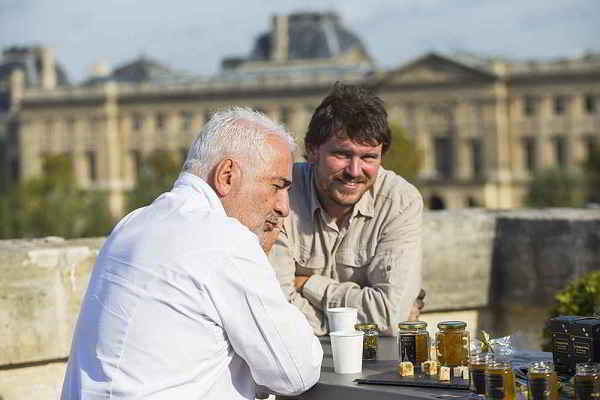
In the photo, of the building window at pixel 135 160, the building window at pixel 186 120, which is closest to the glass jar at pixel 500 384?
the building window at pixel 186 120

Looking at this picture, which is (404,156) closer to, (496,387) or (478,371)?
(478,371)

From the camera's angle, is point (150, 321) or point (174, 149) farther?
point (174, 149)

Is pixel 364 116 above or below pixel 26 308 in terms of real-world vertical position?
above

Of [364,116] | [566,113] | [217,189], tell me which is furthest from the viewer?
[566,113]

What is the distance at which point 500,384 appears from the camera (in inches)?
104

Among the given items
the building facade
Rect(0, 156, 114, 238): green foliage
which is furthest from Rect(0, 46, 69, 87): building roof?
Rect(0, 156, 114, 238): green foliage

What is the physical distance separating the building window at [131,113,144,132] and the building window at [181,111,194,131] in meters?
2.25

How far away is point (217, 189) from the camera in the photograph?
282 cm

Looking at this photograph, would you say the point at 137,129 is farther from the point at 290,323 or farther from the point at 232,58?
the point at 290,323

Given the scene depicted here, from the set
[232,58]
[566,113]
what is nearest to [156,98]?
[232,58]

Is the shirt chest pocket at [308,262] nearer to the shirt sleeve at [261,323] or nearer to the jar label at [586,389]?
the shirt sleeve at [261,323]

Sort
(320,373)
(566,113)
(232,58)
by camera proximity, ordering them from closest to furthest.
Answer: (320,373) → (566,113) → (232,58)

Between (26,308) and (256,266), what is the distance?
62.8 inches

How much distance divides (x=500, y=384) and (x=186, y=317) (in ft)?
2.07
